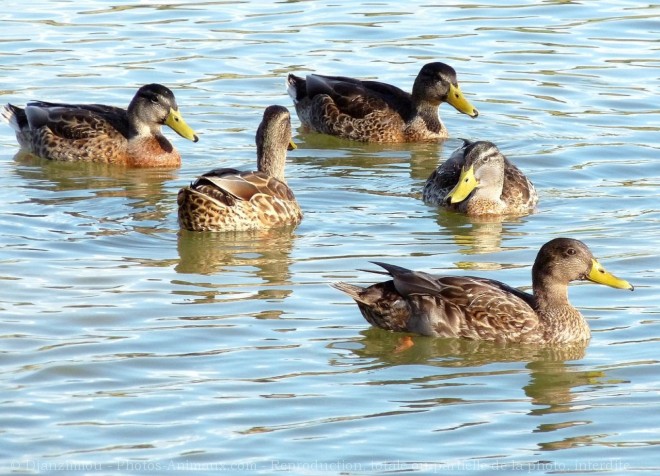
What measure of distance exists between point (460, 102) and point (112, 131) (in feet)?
12.8

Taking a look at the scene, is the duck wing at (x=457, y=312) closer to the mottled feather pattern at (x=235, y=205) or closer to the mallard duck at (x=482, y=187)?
the mottled feather pattern at (x=235, y=205)

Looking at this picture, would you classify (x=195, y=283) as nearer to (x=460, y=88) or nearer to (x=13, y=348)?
(x=13, y=348)

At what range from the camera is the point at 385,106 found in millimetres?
18797

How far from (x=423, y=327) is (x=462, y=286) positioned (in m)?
0.39

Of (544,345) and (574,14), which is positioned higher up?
(574,14)

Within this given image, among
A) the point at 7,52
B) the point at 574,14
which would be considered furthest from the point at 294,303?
the point at 574,14

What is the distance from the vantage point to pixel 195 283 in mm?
12375

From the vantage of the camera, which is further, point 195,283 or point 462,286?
point 195,283

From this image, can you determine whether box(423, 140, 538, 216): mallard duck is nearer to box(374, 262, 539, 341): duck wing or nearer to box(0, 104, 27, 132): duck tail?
box(374, 262, 539, 341): duck wing

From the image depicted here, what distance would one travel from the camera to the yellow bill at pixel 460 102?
18422 millimetres

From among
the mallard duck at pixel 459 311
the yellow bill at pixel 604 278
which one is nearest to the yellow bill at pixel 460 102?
the yellow bill at pixel 604 278

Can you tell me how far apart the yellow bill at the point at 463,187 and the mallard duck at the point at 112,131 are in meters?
3.24

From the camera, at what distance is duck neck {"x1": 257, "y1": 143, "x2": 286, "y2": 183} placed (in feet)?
49.4

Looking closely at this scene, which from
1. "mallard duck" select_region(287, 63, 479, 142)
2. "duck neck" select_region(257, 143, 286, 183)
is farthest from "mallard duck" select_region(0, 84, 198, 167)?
"mallard duck" select_region(287, 63, 479, 142)
